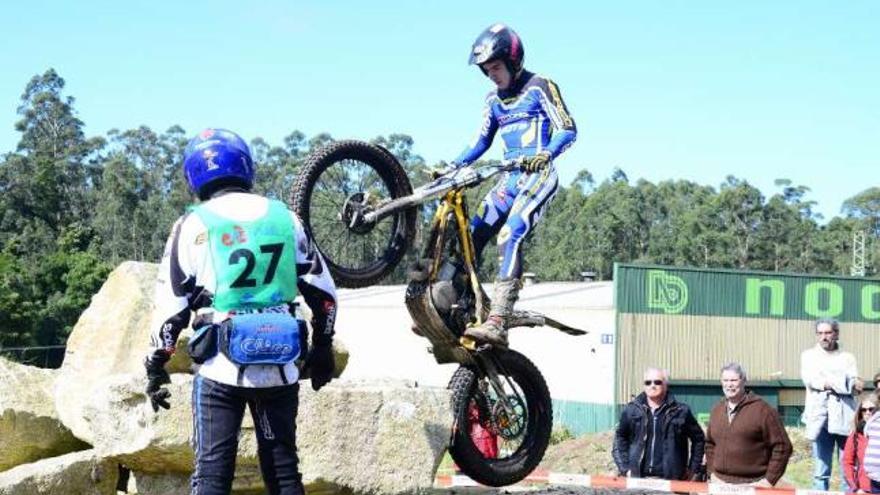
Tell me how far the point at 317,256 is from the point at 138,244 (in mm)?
57405

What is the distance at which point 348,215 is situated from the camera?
7723mm

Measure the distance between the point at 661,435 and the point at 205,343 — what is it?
4696mm

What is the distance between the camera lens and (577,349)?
1432 inches

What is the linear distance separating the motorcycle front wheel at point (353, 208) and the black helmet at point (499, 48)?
0.88 meters

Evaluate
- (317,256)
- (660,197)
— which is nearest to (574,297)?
(317,256)

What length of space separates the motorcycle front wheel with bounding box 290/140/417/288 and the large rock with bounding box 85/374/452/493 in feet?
3.65

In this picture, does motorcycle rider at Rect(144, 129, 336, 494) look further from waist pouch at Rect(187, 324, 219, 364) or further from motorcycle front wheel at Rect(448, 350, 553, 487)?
motorcycle front wheel at Rect(448, 350, 553, 487)

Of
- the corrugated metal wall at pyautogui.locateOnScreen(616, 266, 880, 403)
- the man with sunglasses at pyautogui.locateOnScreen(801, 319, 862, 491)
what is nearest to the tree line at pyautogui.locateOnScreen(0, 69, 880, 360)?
the corrugated metal wall at pyautogui.locateOnScreen(616, 266, 880, 403)

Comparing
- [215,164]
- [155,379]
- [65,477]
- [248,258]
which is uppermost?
[215,164]

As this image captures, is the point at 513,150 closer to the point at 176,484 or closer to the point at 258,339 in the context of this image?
the point at 176,484

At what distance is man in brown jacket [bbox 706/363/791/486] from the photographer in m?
8.59

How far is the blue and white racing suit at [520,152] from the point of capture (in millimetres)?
7867

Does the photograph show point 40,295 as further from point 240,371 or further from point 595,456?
point 240,371

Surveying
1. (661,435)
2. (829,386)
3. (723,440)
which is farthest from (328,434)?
(829,386)
